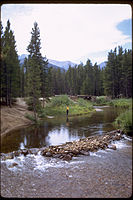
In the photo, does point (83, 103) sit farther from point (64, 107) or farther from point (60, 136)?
point (60, 136)

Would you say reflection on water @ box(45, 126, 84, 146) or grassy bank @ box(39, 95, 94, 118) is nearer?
reflection on water @ box(45, 126, 84, 146)

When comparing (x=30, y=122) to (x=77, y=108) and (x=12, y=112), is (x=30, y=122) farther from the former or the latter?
(x=77, y=108)

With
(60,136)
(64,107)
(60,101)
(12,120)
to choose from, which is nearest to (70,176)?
(60,136)

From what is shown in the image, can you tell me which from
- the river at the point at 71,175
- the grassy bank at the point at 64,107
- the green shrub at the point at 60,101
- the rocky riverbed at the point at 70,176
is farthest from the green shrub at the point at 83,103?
the rocky riverbed at the point at 70,176

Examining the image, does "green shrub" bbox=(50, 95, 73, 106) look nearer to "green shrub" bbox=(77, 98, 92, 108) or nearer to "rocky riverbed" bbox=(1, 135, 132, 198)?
"green shrub" bbox=(77, 98, 92, 108)

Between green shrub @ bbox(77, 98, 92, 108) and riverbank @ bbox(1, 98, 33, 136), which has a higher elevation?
green shrub @ bbox(77, 98, 92, 108)

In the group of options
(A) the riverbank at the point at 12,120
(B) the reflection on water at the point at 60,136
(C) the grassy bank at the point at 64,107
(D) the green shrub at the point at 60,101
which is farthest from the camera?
(D) the green shrub at the point at 60,101

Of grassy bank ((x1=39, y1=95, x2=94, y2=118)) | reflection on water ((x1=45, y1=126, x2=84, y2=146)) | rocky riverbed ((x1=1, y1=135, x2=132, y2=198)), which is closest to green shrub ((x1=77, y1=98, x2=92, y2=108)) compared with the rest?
grassy bank ((x1=39, y1=95, x2=94, y2=118))

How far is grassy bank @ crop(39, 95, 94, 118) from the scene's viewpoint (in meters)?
11.4

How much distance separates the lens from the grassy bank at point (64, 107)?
11402 mm

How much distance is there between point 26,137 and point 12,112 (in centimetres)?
373

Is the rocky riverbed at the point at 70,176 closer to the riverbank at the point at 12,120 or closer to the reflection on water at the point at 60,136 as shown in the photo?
the reflection on water at the point at 60,136

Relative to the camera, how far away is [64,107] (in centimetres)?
1191

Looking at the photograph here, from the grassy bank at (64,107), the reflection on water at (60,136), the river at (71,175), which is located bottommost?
the reflection on water at (60,136)
